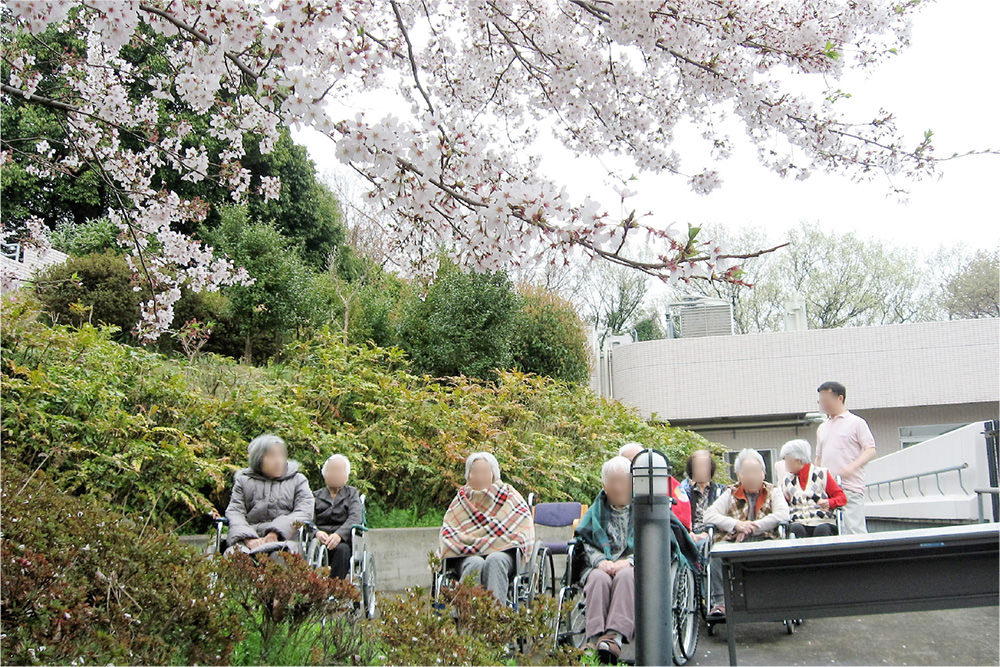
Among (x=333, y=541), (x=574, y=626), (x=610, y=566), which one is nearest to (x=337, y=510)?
(x=333, y=541)

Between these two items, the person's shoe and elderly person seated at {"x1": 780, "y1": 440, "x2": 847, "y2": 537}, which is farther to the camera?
elderly person seated at {"x1": 780, "y1": 440, "x2": 847, "y2": 537}

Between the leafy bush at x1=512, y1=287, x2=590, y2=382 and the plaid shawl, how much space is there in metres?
10.3

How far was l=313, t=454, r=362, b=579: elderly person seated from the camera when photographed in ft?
15.8

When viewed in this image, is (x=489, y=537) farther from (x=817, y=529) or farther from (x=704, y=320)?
(x=704, y=320)

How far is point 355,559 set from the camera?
479 cm

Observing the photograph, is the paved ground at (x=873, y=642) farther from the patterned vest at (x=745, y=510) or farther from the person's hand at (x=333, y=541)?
the person's hand at (x=333, y=541)

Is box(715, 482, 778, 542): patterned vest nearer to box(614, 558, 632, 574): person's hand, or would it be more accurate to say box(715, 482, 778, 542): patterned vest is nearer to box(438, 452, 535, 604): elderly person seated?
box(614, 558, 632, 574): person's hand

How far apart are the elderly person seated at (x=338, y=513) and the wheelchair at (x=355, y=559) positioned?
0.05 meters

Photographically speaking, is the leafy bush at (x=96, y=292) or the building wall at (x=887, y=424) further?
the building wall at (x=887, y=424)

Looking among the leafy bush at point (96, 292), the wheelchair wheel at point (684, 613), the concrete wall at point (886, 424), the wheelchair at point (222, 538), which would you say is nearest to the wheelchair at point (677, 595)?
the wheelchair wheel at point (684, 613)

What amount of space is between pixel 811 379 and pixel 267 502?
15.5m

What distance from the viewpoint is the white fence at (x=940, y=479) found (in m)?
7.59

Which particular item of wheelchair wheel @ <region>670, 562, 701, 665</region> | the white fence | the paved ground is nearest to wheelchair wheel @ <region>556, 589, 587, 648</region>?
wheelchair wheel @ <region>670, 562, 701, 665</region>

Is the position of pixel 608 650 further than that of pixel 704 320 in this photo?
No
